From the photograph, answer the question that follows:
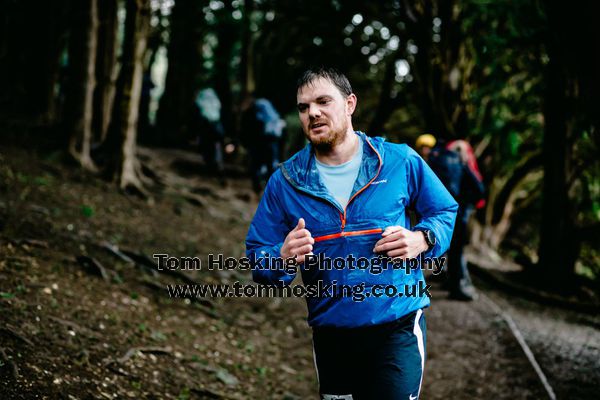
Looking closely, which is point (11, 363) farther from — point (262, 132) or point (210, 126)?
point (210, 126)

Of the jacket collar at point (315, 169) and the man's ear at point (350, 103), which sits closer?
the jacket collar at point (315, 169)

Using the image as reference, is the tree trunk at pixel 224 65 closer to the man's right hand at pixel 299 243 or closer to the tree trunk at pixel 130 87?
the tree trunk at pixel 130 87

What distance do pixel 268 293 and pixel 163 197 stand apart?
371 cm

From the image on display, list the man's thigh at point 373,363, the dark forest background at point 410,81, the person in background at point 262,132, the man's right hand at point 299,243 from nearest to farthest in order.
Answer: the man's right hand at point 299,243 → the man's thigh at point 373,363 → the dark forest background at point 410,81 → the person in background at point 262,132

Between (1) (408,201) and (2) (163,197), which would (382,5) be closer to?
(2) (163,197)

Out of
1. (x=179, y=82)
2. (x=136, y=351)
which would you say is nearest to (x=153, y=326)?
(x=136, y=351)

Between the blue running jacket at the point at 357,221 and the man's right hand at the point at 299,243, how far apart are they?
142 millimetres

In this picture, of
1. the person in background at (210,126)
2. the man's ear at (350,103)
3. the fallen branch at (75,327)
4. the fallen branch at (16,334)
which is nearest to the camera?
the man's ear at (350,103)

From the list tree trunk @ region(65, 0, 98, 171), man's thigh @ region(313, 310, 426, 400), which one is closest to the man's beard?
man's thigh @ region(313, 310, 426, 400)

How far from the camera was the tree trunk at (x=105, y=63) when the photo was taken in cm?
1220

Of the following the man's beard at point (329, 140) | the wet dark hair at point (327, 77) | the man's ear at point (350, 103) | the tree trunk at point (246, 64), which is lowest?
the man's beard at point (329, 140)

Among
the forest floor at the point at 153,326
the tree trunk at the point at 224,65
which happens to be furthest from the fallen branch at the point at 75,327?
the tree trunk at the point at 224,65

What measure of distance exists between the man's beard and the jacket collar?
0.08m

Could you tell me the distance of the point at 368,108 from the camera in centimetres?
2123
